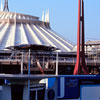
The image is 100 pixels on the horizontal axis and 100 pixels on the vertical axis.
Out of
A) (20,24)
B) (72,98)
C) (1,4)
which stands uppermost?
(1,4)

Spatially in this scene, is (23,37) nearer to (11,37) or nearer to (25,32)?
(11,37)

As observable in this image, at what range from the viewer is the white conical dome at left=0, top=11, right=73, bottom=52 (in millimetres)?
38984

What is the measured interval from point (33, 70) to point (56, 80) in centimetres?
1325

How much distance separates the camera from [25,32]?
145ft

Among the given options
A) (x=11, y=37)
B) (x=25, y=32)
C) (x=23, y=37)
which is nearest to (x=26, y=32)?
(x=25, y=32)

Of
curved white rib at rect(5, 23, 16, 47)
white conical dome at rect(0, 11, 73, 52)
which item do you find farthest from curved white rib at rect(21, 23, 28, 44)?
curved white rib at rect(5, 23, 16, 47)

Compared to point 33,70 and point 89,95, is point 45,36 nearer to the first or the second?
point 33,70

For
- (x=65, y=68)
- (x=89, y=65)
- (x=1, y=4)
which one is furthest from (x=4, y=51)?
(x=1, y=4)

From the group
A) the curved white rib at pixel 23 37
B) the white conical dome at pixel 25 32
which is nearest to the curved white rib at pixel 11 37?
the white conical dome at pixel 25 32

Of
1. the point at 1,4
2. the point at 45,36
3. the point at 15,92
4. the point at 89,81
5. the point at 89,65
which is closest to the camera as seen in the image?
the point at 15,92

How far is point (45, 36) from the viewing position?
43375 mm

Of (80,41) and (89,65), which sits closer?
(80,41)

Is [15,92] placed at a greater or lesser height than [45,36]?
lesser

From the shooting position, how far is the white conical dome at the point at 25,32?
38984 millimetres
